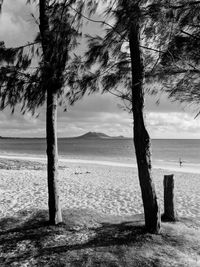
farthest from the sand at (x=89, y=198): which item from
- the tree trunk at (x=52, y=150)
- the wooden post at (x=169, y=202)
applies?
the tree trunk at (x=52, y=150)

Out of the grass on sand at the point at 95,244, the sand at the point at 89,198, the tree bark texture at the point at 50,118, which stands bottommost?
the sand at the point at 89,198

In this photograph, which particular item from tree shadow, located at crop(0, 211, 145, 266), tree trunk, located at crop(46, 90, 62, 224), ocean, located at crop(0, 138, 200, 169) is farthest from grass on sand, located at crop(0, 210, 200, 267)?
ocean, located at crop(0, 138, 200, 169)

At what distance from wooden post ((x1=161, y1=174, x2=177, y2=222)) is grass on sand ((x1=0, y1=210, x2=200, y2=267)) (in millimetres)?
209

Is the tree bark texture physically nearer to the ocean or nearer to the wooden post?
the wooden post

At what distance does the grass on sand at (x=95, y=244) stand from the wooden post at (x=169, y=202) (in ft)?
0.69

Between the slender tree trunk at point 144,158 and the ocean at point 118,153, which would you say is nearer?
the slender tree trunk at point 144,158

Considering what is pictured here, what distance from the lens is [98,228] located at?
18.0 ft

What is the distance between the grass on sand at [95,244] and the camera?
4.07 meters

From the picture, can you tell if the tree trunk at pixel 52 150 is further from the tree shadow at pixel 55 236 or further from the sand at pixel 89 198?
the sand at pixel 89 198

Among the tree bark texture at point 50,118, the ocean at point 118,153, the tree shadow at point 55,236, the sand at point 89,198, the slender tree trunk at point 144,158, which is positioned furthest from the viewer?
the ocean at point 118,153

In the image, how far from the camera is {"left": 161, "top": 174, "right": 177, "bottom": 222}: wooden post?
6.03m

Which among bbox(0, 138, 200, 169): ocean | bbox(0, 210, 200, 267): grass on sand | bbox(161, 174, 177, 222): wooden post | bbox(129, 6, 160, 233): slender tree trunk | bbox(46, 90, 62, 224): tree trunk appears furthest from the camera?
bbox(0, 138, 200, 169): ocean

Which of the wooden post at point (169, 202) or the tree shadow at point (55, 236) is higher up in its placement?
the wooden post at point (169, 202)

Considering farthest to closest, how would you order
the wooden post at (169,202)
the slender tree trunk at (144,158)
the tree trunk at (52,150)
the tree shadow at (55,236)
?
1. the wooden post at (169,202)
2. the tree trunk at (52,150)
3. the slender tree trunk at (144,158)
4. the tree shadow at (55,236)
